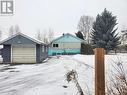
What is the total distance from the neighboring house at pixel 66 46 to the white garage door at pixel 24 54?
25705 millimetres

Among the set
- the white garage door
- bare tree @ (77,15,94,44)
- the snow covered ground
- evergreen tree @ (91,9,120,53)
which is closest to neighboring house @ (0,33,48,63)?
the white garage door

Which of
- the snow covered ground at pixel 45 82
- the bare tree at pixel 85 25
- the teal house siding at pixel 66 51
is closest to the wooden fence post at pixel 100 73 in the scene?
the snow covered ground at pixel 45 82

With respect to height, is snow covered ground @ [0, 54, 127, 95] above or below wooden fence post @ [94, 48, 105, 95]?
below

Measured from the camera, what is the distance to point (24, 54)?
30266 millimetres

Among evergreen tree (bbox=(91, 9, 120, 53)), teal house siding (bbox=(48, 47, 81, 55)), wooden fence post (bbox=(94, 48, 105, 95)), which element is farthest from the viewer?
teal house siding (bbox=(48, 47, 81, 55))

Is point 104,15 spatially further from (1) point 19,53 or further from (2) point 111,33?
(1) point 19,53

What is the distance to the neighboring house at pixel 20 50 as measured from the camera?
2983 centimetres

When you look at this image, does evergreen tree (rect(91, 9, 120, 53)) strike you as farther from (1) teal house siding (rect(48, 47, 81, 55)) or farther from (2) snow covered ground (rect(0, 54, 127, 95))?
(2) snow covered ground (rect(0, 54, 127, 95))

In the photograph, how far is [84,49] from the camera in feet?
186

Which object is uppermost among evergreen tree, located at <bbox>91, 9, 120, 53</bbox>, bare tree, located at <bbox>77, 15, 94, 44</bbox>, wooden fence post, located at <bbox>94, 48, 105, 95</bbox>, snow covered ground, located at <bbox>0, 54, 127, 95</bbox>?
bare tree, located at <bbox>77, 15, 94, 44</bbox>

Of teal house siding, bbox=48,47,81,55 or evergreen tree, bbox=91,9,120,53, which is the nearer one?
evergreen tree, bbox=91,9,120,53

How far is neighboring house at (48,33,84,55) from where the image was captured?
56.1 m

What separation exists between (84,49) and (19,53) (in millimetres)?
28383

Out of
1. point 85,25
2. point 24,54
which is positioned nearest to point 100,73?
point 24,54
